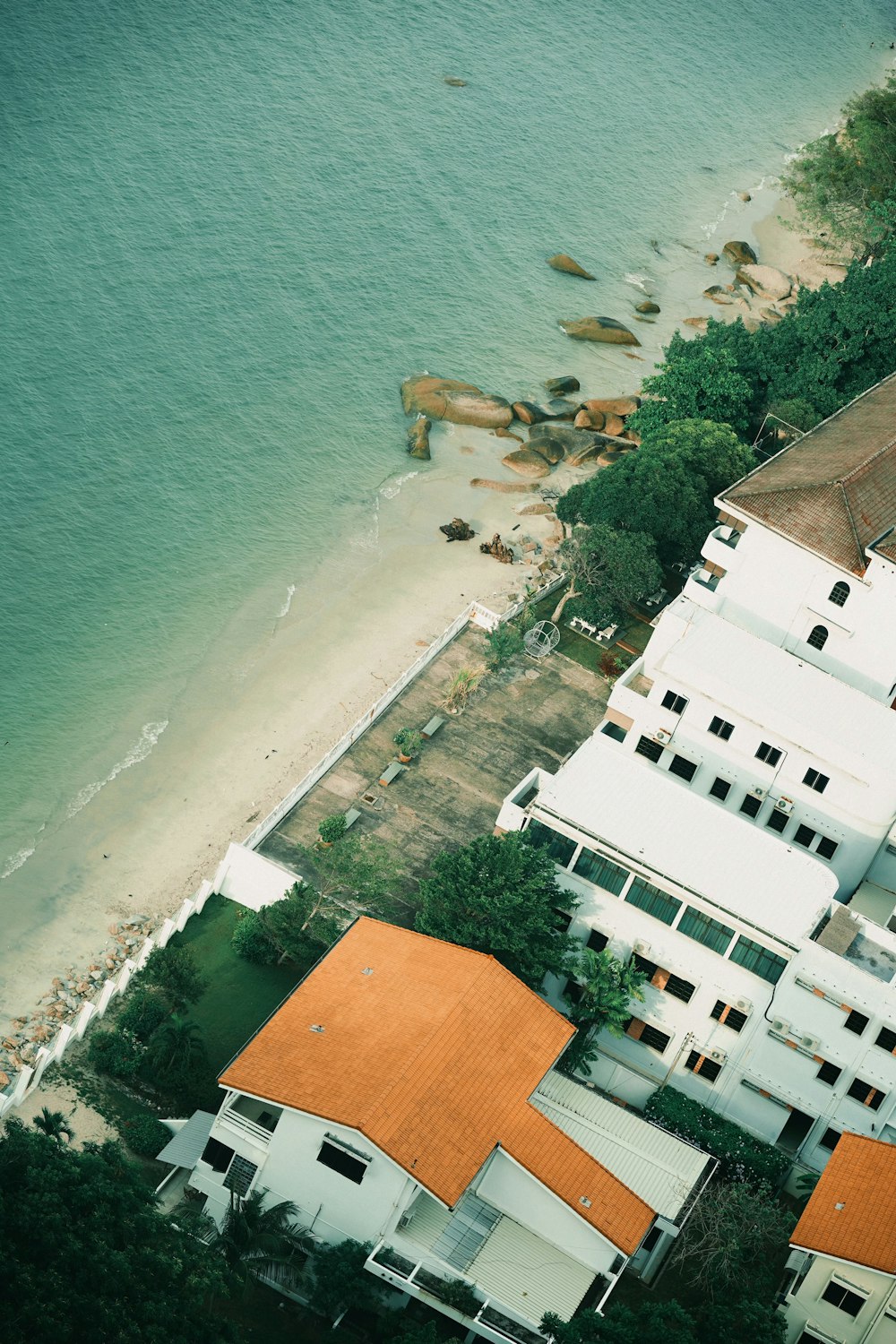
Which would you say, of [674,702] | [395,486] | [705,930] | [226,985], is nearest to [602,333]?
[395,486]

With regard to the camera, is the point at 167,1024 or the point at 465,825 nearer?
the point at 167,1024

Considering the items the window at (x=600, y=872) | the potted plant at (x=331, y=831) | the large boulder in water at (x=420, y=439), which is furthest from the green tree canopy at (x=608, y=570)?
the window at (x=600, y=872)

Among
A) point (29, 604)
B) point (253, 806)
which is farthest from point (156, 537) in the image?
point (253, 806)

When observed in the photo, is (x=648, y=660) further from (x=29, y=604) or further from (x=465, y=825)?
(x=29, y=604)

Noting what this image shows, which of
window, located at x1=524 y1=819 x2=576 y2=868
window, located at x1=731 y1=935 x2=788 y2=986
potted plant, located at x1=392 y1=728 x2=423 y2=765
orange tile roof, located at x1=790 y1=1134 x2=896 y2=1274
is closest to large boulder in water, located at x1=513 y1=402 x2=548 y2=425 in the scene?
potted plant, located at x1=392 y1=728 x2=423 y2=765

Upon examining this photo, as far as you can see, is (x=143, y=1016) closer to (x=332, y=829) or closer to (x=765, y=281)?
(x=332, y=829)

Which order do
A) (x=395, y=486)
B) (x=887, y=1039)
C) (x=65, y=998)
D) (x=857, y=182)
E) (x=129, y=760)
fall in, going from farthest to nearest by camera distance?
(x=857, y=182) → (x=395, y=486) → (x=129, y=760) → (x=65, y=998) → (x=887, y=1039)

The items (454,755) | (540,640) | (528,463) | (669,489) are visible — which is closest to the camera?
(454,755)

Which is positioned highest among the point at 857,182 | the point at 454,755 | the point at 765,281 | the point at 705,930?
the point at 857,182
